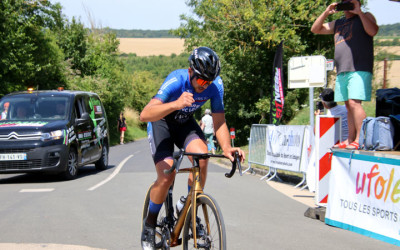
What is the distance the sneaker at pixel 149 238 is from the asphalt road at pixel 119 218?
758 millimetres

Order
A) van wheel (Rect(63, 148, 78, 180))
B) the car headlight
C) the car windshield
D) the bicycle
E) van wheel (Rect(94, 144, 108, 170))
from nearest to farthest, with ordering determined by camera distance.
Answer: the bicycle < the car headlight < van wheel (Rect(63, 148, 78, 180)) < the car windshield < van wheel (Rect(94, 144, 108, 170))

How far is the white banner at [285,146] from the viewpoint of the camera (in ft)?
37.9

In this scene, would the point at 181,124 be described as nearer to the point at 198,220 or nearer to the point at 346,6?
the point at 198,220

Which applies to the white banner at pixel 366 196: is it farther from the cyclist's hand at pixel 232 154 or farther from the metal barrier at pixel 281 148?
the metal barrier at pixel 281 148

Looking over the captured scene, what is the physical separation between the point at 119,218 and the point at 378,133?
3773 mm

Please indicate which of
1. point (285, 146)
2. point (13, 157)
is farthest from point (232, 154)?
point (13, 157)

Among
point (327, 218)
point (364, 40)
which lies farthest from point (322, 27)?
point (327, 218)

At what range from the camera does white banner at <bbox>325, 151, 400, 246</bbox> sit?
18.0ft

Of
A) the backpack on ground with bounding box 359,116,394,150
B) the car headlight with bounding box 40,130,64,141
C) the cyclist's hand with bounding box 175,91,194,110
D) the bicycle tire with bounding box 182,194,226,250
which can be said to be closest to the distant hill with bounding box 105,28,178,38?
the car headlight with bounding box 40,130,64,141

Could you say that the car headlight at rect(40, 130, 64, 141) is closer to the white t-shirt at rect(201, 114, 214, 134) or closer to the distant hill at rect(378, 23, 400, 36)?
the white t-shirt at rect(201, 114, 214, 134)

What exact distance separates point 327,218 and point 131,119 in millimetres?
55216

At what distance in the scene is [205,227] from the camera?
158 inches

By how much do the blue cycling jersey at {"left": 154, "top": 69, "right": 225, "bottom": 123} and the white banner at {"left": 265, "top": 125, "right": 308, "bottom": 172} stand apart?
7099mm

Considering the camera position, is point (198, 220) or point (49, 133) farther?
point (49, 133)
